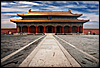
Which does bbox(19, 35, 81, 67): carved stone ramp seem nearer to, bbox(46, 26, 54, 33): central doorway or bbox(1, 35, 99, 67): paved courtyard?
bbox(1, 35, 99, 67): paved courtyard

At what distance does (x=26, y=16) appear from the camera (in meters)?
33.9

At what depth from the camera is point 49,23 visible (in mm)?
32656

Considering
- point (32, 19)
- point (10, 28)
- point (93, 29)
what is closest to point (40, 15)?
point (32, 19)

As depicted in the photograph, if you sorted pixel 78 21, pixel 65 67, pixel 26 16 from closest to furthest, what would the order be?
pixel 65 67
pixel 78 21
pixel 26 16

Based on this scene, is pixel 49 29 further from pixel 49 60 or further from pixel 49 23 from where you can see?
pixel 49 60

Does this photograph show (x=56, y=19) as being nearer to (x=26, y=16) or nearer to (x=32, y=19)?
(x=32, y=19)

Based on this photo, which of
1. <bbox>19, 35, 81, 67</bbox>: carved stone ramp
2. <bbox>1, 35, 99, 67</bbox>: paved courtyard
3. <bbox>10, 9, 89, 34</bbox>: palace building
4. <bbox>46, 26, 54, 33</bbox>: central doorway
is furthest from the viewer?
<bbox>46, 26, 54, 33</bbox>: central doorway

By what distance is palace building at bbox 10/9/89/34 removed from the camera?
106ft

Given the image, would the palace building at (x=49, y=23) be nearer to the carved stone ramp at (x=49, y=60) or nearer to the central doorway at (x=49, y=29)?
the central doorway at (x=49, y=29)

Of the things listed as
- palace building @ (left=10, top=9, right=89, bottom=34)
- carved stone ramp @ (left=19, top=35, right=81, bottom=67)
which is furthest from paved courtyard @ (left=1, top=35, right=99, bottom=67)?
palace building @ (left=10, top=9, right=89, bottom=34)

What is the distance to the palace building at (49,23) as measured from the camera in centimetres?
3234

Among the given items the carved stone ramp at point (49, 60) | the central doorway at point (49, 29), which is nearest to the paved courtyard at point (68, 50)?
the carved stone ramp at point (49, 60)

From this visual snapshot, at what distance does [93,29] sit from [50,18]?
56.5 ft

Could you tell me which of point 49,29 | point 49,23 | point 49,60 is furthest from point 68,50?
point 49,29
